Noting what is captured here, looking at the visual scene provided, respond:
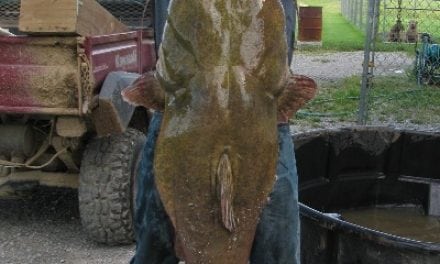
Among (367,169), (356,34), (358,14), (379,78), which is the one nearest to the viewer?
(367,169)

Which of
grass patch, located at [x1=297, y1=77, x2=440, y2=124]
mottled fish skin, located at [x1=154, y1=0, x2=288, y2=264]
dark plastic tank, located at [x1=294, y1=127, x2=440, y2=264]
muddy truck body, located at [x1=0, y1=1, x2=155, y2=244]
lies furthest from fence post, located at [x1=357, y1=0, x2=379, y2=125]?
mottled fish skin, located at [x1=154, y1=0, x2=288, y2=264]

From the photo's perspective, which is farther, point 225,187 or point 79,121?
point 79,121

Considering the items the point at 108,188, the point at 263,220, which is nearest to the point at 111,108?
the point at 108,188

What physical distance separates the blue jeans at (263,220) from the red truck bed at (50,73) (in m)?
1.54

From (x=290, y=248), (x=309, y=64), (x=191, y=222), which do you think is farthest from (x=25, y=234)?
(x=309, y=64)

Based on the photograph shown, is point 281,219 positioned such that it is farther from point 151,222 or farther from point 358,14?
point 358,14

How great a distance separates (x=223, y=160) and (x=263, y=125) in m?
0.17

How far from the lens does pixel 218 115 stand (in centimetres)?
195

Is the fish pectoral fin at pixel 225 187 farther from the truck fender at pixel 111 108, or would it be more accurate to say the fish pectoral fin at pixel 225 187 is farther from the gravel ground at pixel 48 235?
the gravel ground at pixel 48 235

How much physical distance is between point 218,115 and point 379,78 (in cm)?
1106

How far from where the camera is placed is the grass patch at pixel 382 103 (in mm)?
9547

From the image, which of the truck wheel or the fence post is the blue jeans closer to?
the truck wheel

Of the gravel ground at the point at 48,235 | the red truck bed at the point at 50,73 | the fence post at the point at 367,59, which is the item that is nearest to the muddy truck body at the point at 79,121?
the red truck bed at the point at 50,73

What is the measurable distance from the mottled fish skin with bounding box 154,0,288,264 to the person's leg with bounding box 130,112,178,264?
0.63m
